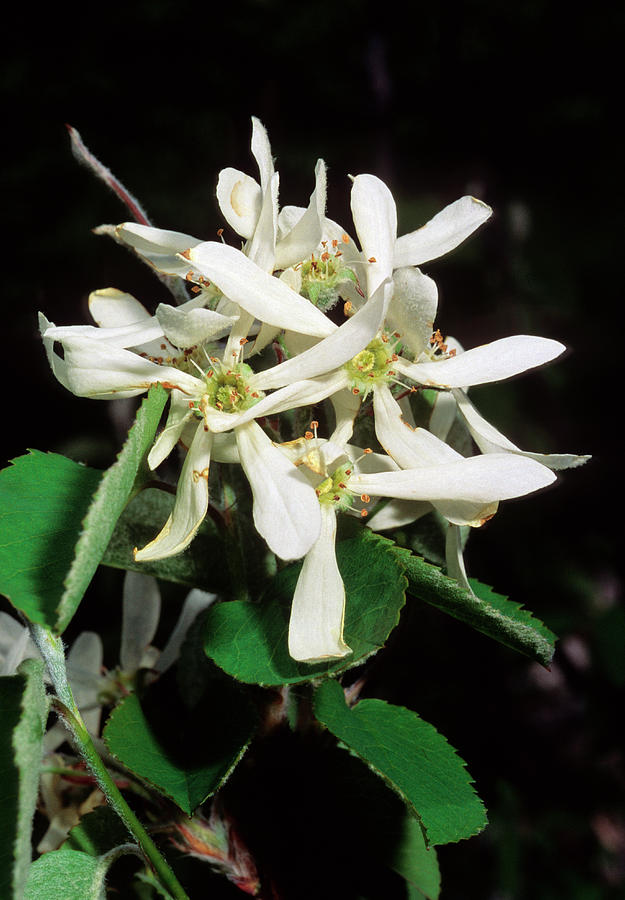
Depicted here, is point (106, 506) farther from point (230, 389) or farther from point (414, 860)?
point (414, 860)

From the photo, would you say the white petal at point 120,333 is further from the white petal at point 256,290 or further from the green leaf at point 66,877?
the green leaf at point 66,877

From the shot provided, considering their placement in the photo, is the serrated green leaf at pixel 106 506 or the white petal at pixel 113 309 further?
the white petal at pixel 113 309

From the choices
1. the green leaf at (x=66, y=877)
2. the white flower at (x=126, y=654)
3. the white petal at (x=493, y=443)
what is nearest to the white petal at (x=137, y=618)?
the white flower at (x=126, y=654)

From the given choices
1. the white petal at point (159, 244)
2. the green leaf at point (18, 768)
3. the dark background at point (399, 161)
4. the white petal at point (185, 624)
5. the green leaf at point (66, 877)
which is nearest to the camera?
the green leaf at point (18, 768)

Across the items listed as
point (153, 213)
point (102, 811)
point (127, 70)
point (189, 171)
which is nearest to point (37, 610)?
point (102, 811)

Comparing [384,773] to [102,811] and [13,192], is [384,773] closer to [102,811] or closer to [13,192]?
[102,811]

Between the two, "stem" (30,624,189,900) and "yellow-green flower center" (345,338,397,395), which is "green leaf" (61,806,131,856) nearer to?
"stem" (30,624,189,900)

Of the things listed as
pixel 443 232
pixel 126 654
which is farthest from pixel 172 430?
pixel 126 654

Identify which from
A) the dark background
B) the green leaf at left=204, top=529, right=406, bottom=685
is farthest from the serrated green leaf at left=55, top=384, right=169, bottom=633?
the dark background
